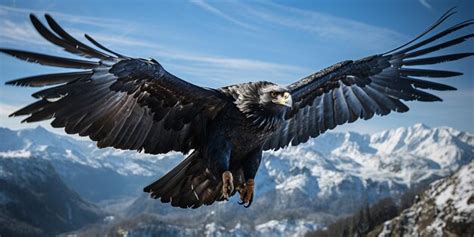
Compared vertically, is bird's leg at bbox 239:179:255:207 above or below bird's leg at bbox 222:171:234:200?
below

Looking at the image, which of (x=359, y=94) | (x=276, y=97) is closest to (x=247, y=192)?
(x=276, y=97)

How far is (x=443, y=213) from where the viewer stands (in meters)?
88.9

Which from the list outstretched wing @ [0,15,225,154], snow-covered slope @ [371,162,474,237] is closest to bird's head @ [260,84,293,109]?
outstretched wing @ [0,15,225,154]

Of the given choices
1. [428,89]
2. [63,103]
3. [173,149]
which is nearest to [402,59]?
[428,89]

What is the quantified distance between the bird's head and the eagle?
1 cm

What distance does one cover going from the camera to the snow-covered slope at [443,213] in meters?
81.7

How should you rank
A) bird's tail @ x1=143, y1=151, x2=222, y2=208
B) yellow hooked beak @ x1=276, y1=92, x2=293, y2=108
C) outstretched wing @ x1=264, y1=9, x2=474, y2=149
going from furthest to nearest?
outstretched wing @ x1=264, y1=9, x2=474, y2=149, bird's tail @ x1=143, y1=151, x2=222, y2=208, yellow hooked beak @ x1=276, y1=92, x2=293, y2=108

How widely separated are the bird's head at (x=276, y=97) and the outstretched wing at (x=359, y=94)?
219cm

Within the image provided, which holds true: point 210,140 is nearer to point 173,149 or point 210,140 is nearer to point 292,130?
point 173,149

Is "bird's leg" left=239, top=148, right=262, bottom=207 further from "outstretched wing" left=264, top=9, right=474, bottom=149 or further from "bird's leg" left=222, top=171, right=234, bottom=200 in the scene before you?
"outstretched wing" left=264, top=9, right=474, bottom=149

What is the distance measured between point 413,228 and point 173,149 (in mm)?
96794

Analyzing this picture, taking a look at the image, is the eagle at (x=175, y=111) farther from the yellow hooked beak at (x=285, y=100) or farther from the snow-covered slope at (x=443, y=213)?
the snow-covered slope at (x=443, y=213)

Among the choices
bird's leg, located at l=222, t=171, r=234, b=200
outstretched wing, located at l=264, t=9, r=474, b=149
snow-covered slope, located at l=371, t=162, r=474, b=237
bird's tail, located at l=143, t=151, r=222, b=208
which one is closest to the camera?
bird's leg, located at l=222, t=171, r=234, b=200

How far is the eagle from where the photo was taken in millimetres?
5848
